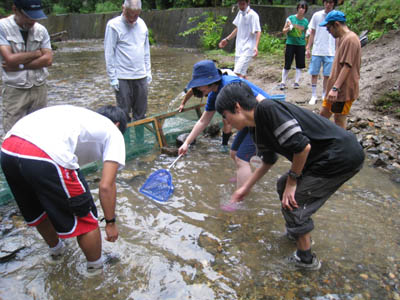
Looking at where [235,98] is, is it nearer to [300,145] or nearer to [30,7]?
[300,145]

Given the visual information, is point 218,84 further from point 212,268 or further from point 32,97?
point 32,97

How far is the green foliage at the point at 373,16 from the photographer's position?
8.12 metres

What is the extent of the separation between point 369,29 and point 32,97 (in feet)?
28.7

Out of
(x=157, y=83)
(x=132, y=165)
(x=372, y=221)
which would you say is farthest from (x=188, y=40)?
(x=372, y=221)

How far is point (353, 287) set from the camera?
2.29m

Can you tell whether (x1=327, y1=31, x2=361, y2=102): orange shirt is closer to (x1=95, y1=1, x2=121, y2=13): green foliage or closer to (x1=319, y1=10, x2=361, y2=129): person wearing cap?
(x1=319, y1=10, x2=361, y2=129): person wearing cap

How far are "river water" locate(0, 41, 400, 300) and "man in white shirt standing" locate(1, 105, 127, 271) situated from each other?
0.52 metres

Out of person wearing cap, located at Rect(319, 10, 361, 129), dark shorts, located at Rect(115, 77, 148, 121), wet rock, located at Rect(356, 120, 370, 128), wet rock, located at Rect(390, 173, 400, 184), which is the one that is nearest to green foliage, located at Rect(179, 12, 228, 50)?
wet rock, located at Rect(356, 120, 370, 128)

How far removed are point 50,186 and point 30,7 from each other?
86.9 inches

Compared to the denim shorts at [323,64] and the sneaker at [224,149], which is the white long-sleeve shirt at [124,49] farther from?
the denim shorts at [323,64]

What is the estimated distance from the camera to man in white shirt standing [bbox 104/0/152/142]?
418 centimetres

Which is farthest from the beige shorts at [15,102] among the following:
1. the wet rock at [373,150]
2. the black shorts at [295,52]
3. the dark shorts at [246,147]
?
the black shorts at [295,52]

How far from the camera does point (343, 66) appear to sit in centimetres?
391

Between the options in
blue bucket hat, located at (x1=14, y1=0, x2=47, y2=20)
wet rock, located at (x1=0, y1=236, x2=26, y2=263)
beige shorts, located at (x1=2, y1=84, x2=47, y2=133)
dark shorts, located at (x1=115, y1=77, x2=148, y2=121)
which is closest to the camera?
wet rock, located at (x1=0, y1=236, x2=26, y2=263)
